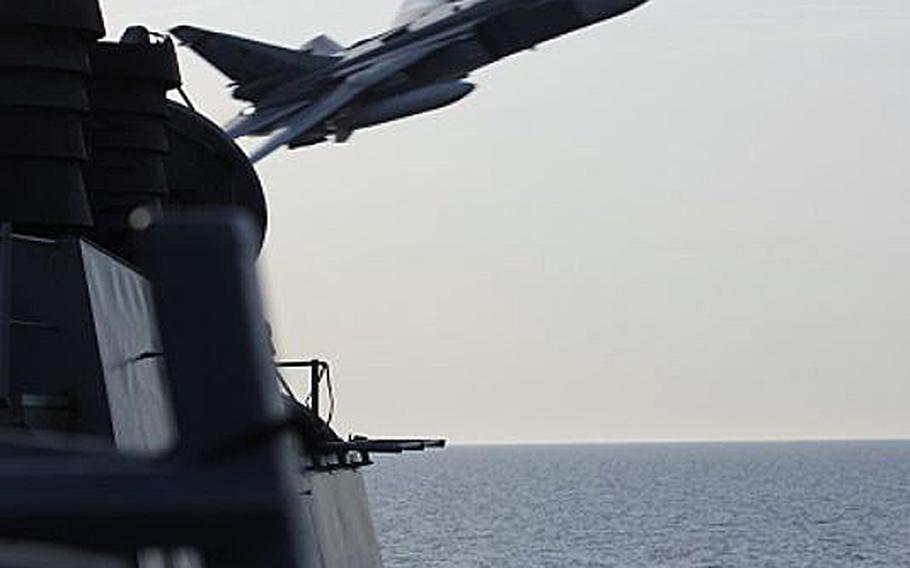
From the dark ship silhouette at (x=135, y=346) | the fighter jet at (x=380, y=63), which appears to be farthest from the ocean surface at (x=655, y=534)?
the dark ship silhouette at (x=135, y=346)

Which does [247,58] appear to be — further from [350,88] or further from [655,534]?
[655,534]

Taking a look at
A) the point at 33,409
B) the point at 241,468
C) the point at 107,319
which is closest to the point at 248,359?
the point at 241,468

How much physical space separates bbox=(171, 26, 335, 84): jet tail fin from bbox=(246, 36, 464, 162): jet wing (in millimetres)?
2269

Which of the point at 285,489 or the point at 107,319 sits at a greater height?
the point at 107,319

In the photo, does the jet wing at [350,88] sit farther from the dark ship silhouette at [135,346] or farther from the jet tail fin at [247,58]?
the dark ship silhouette at [135,346]

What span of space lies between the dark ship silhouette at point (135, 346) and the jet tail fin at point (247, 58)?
4792cm

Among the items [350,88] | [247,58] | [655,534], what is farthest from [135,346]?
[655,534]

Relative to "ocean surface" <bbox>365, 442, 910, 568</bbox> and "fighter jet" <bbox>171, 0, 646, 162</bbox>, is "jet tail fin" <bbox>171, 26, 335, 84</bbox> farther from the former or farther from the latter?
"ocean surface" <bbox>365, 442, 910, 568</bbox>

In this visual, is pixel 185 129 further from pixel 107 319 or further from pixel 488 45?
pixel 488 45

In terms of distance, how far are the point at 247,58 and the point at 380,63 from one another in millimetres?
4635

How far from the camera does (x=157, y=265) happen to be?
5.50 ft

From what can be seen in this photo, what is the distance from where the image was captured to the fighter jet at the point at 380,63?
7081cm

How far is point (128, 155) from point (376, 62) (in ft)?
190

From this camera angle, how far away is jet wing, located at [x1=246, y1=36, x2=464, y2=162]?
6850 centimetres
